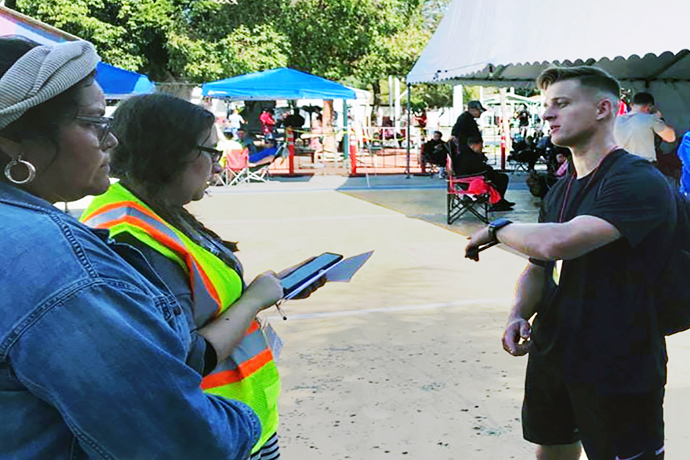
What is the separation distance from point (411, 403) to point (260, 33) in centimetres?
2099

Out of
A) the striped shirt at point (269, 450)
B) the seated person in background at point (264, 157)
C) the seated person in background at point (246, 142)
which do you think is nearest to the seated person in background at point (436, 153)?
the seated person in background at point (264, 157)

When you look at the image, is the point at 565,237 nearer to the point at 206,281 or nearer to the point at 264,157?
the point at 206,281

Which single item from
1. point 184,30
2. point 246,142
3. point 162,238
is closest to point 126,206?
point 162,238

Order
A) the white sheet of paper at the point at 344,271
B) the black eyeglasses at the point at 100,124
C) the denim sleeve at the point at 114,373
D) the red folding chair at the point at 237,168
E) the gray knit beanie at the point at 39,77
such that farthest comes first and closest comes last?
the red folding chair at the point at 237,168 → the white sheet of paper at the point at 344,271 → the black eyeglasses at the point at 100,124 → the gray knit beanie at the point at 39,77 → the denim sleeve at the point at 114,373

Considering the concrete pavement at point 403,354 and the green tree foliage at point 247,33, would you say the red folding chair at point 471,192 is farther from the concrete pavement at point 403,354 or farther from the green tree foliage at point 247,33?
the green tree foliage at point 247,33

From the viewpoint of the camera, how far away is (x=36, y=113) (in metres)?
1.07

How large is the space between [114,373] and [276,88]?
16.2 metres

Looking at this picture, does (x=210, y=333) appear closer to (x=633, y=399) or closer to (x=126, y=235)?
(x=126, y=235)

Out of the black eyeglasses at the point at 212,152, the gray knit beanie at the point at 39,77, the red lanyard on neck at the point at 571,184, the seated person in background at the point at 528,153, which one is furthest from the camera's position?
the seated person in background at the point at 528,153

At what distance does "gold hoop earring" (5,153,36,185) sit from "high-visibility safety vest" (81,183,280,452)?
635mm

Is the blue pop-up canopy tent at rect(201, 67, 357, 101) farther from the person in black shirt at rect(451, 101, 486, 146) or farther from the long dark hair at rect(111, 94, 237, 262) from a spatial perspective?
the long dark hair at rect(111, 94, 237, 262)

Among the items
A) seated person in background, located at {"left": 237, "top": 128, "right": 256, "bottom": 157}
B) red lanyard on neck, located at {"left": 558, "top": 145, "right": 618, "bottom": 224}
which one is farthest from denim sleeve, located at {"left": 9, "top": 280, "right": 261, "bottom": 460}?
seated person in background, located at {"left": 237, "top": 128, "right": 256, "bottom": 157}

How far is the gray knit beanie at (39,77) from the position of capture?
3.40 feet

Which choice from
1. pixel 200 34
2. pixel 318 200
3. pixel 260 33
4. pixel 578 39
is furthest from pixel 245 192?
pixel 200 34
